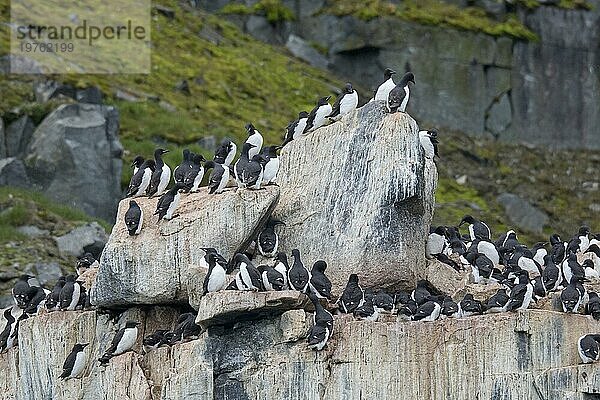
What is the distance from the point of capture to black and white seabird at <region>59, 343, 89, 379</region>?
29078mm

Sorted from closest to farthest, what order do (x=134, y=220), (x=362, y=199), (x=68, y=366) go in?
(x=68, y=366)
(x=134, y=220)
(x=362, y=199)

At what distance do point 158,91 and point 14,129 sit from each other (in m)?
8.47

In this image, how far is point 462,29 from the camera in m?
60.0

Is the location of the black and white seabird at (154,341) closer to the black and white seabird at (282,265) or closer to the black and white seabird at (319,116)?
the black and white seabird at (282,265)

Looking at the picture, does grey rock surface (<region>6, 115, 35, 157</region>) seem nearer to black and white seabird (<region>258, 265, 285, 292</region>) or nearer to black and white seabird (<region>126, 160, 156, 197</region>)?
black and white seabird (<region>126, 160, 156, 197</region>)

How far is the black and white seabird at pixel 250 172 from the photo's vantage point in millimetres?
29375

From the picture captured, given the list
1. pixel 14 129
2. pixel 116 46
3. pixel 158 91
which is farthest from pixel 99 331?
pixel 116 46

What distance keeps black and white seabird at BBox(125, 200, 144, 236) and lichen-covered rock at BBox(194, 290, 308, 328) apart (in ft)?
8.57

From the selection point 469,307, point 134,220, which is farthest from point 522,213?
point 134,220

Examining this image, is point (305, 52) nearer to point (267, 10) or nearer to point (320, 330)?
point (267, 10)

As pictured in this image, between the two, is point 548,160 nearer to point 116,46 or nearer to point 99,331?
point 116,46

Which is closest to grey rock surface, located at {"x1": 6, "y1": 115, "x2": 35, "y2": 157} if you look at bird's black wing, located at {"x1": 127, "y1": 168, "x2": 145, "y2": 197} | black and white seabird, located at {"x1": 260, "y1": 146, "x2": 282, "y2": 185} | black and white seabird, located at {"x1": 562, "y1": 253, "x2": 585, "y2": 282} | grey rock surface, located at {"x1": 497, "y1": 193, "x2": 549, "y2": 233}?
grey rock surface, located at {"x1": 497, "y1": 193, "x2": 549, "y2": 233}

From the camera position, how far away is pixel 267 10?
62.9m

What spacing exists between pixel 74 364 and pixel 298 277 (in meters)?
4.60
